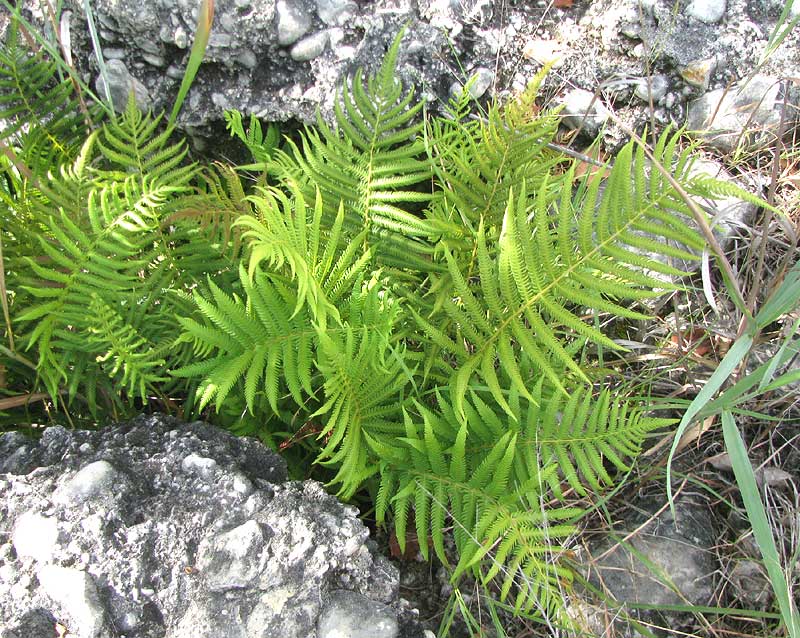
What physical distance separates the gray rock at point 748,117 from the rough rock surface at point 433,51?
35mm

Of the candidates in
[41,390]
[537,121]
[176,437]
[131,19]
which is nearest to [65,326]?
[41,390]

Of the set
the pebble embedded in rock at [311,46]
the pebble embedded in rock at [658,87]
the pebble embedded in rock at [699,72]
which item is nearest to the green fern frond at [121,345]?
the pebble embedded in rock at [311,46]

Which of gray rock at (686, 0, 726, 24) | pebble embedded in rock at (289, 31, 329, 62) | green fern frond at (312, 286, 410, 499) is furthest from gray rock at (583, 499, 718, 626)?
pebble embedded in rock at (289, 31, 329, 62)

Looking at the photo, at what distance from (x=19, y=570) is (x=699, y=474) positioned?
188 cm

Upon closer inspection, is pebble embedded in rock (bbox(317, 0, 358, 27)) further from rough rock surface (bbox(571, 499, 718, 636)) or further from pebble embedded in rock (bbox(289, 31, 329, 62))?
rough rock surface (bbox(571, 499, 718, 636))

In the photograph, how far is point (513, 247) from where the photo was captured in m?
1.69

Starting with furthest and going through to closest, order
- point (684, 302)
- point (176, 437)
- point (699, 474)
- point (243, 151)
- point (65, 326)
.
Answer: point (243, 151) → point (684, 302) → point (699, 474) → point (65, 326) → point (176, 437)

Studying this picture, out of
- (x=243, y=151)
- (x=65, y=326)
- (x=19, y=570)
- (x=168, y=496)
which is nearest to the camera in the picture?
(x=19, y=570)

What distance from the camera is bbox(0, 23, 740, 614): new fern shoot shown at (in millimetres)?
1683

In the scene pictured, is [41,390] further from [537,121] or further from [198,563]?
[537,121]

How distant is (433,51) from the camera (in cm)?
240

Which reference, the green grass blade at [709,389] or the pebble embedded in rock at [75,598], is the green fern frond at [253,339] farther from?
the green grass blade at [709,389]

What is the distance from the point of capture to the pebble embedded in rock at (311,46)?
96.1 inches

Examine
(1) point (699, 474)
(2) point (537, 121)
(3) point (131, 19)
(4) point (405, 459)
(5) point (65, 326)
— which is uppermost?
(3) point (131, 19)
